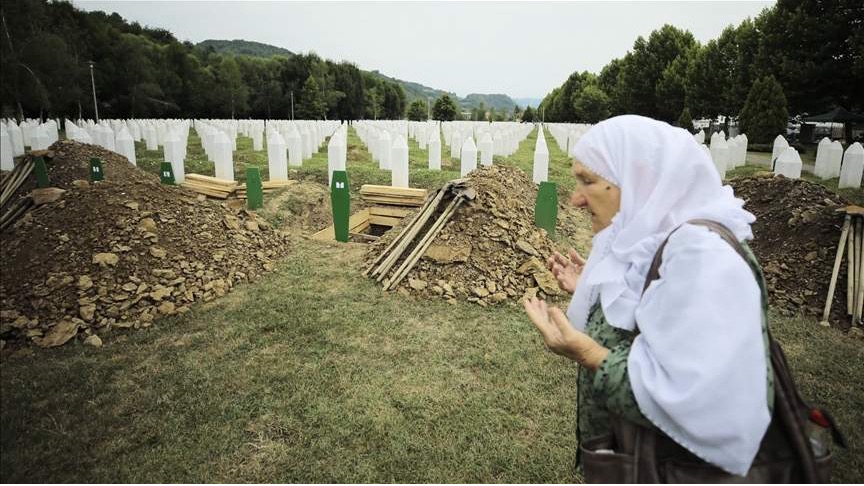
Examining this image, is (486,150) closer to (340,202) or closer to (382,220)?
(382,220)

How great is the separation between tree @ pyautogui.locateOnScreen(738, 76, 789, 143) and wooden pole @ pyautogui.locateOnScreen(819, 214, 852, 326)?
20513 mm

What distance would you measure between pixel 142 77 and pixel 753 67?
135 ft

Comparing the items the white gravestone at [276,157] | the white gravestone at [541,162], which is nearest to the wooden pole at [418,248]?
the white gravestone at [541,162]

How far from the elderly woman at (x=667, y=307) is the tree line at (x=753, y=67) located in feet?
81.1

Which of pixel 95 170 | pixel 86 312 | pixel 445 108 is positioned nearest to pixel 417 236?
pixel 86 312

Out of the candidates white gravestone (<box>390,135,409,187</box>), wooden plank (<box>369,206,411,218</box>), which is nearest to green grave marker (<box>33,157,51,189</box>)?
wooden plank (<box>369,206,411,218</box>)

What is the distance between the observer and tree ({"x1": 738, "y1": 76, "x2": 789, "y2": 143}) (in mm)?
22406

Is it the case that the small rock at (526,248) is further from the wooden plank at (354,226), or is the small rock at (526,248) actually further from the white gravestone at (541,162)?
the white gravestone at (541,162)

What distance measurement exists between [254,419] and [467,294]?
10.1 ft

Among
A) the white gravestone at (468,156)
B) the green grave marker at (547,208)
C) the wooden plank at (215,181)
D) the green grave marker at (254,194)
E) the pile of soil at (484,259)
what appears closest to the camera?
the pile of soil at (484,259)

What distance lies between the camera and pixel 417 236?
22.2ft

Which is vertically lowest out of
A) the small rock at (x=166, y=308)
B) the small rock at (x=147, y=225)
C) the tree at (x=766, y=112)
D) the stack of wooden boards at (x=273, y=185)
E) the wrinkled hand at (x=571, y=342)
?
the small rock at (x=166, y=308)

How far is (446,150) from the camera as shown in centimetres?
2142

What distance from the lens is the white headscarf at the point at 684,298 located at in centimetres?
123
